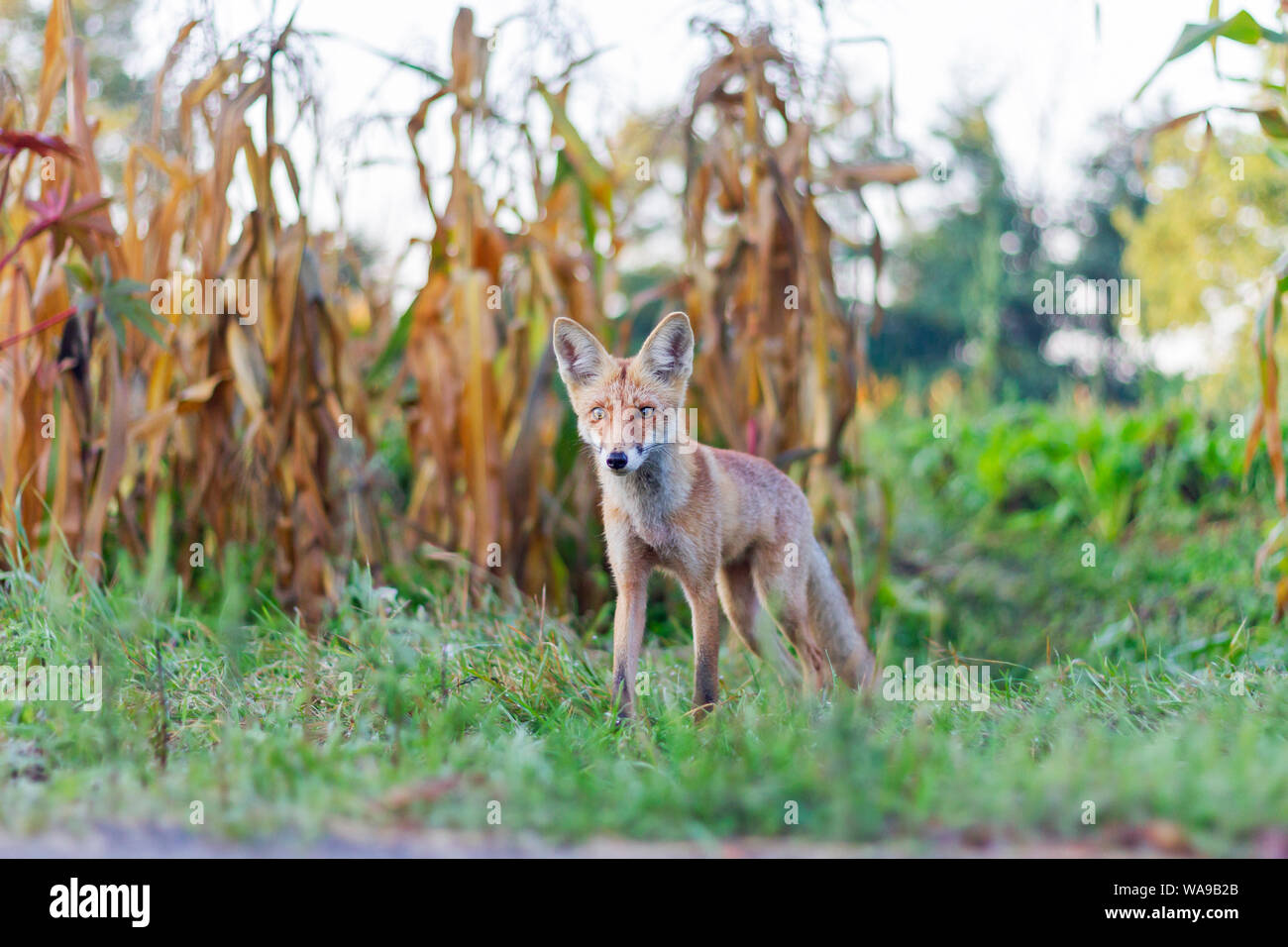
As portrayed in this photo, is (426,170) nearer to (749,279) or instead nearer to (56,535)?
(749,279)

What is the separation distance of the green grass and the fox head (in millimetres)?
893

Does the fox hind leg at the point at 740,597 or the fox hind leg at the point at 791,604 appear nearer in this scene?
the fox hind leg at the point at 791,604

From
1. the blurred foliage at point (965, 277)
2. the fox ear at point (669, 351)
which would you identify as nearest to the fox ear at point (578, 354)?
the fox ear at point (669, 351)

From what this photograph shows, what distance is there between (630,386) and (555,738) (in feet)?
3.96

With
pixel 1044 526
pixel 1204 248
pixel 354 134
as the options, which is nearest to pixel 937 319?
pixel 1204 248

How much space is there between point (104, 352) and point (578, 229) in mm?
2823

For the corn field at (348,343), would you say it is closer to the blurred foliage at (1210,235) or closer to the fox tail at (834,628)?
the fox tail at (834,628)

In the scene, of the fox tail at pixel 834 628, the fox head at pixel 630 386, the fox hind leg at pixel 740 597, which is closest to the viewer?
the fox head at pixel 630 386

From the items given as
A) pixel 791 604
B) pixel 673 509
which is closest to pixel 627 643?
pixel 673 509

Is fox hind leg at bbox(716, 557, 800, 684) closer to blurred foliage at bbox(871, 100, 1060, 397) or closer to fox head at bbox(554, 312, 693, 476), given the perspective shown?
fox head at bbox(554, 312, 693, 476)

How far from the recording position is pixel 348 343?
598cm

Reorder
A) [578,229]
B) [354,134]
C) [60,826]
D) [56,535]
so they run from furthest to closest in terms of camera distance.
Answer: [578,229] < [354,134] < [56,535] < [60,826]

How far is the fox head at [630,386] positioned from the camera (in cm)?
347

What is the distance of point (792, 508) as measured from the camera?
4.20 meters
